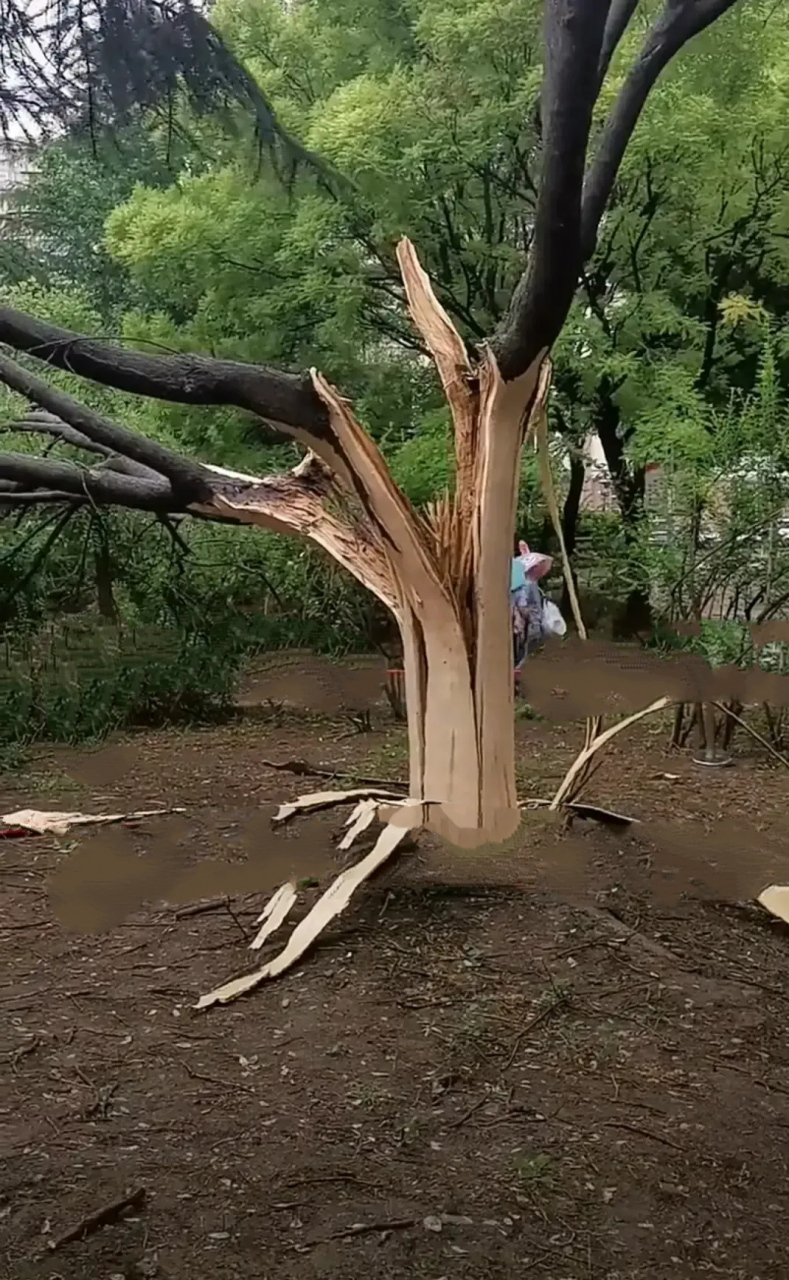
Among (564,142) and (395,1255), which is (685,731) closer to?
(564,142)

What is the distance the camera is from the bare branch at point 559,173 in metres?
1.86

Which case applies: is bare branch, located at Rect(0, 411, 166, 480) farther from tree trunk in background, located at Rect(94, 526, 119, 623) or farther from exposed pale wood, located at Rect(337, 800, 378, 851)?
exposed pale wood, located at Rect(337, 800, 378, 851)

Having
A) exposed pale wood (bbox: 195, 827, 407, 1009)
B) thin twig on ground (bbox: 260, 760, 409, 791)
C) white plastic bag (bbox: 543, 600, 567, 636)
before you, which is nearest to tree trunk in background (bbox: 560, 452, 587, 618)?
white plastic bag (bbox: 543, 600, 567, 636)

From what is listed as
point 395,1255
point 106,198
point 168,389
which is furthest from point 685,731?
point 106,198

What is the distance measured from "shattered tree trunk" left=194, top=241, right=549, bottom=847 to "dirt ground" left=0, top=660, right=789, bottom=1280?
0.16 metres

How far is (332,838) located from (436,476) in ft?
8.69

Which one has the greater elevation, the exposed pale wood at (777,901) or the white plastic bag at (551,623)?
the white plastic bag at (551,623)

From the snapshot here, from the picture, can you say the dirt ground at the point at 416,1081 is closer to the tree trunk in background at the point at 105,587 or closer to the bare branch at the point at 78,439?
the bare branch at the point at 78,439

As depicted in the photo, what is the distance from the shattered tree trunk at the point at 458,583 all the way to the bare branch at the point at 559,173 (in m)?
0.23

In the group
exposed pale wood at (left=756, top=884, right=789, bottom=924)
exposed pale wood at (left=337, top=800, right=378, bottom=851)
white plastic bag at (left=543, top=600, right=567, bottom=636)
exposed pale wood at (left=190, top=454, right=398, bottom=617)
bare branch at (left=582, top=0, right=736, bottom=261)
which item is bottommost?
exposed pale wood at (left=756, top=884, right=789, bottom=924)

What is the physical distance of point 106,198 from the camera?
650 centimetres

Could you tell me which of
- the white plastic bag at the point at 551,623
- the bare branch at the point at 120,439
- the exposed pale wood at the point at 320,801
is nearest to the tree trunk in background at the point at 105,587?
the bare branch at the point at 120,439

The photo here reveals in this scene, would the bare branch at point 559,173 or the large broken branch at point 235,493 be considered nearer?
the bare branch at point 559,173

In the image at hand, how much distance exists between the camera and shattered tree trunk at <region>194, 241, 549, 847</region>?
106 inches
